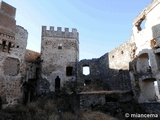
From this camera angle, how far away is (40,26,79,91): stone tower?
15766 mm

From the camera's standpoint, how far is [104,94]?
33.7 ft

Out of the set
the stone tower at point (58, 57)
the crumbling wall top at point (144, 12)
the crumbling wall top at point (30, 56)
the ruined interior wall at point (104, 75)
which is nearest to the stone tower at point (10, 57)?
the stone tower at point (58, 57)

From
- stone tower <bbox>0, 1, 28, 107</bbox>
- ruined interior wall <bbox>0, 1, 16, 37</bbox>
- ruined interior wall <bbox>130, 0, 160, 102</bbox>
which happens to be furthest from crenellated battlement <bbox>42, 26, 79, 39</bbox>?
ruined interior wall <bbox>130, 0, 160, 102</bbox>

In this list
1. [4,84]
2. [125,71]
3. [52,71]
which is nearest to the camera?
[4,84]

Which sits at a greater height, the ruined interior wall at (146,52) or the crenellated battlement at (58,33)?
the crenellated battlement at (58,33)

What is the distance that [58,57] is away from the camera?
1641cm

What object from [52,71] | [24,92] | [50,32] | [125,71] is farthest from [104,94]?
[50,32]

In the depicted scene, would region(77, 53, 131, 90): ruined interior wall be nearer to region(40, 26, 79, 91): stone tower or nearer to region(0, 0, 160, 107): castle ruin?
region(0, 0, 160, 107): castle ruin

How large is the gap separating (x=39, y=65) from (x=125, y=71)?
9.33 m

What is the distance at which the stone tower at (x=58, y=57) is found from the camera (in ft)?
51.7

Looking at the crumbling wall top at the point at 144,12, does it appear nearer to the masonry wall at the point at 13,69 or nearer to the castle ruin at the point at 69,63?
the castle ruin at the point at 69,63

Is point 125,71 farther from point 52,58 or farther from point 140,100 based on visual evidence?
point 52,58

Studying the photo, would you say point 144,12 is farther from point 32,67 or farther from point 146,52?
point 32,67

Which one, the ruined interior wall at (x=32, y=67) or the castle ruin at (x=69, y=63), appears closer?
the castle ruin at (x=69, y=63)
